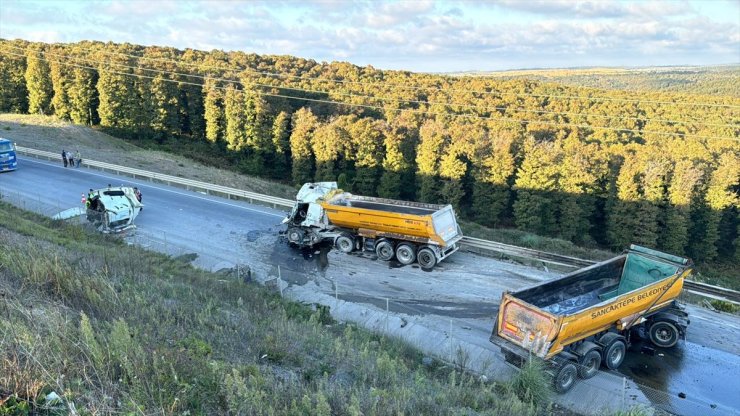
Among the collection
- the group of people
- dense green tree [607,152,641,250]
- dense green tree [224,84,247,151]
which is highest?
dense green tree [224,84,247,151]

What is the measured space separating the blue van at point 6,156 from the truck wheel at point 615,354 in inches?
1279

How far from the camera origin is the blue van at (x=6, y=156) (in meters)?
28.6

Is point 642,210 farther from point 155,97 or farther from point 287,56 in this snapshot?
point 287,56

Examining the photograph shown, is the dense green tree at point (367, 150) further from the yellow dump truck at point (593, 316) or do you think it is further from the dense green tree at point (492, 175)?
the yellow dump truck at point (593, 316)

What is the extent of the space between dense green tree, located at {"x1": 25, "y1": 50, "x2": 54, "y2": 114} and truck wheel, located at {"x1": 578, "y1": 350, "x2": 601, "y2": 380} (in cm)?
6021

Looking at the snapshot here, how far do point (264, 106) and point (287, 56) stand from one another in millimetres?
32006

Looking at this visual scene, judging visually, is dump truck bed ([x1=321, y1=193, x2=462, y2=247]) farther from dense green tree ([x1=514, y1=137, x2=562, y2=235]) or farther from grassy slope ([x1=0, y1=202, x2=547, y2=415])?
dense green tree ([x1=514, y1=137, x2=562, y2=235])

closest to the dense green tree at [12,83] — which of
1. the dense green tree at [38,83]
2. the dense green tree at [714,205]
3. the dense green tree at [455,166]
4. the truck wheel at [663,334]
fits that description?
the dense green tree at [38,83]

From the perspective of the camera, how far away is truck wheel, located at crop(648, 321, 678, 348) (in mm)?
11555

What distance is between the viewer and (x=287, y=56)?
7700 centimetres

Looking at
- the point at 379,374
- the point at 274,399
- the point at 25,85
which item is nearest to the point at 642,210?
the point at 379,374

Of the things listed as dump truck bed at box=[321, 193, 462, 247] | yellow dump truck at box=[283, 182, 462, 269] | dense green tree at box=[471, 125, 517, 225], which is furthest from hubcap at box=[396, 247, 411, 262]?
dense green tree at box=[471, 125, 517, 225]

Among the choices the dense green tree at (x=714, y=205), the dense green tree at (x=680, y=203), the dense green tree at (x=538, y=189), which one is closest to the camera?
the dense green tree at (x=680, y=203)

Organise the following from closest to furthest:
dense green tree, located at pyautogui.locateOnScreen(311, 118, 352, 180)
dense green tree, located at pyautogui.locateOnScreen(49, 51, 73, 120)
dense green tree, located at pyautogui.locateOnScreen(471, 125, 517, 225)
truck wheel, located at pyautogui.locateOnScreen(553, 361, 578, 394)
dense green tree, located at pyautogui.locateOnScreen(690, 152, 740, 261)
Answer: truck wheel, located at pyautogui.locateOnScreen(553, 361, 578, 394)
dense green tree, located at pyautogui.locateOnScreen(690, 152, 740, 261)
dense green tree, located at pyautogui.locateOnScreen(471, 125, 517, 225)
dense green tree, located at pyautogui.locateOnScreen(311, 118, 352, 180)
dense green tree, located at pyautogui.locateOnScreen(49, 51, 73, 120)
